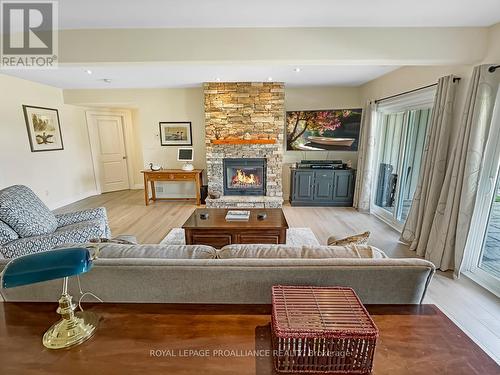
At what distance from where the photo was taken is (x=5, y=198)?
2.31 meters

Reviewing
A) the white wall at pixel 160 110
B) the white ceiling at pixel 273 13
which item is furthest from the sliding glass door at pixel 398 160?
the white wall at pixel 160 110

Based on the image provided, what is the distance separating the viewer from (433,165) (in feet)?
9.33

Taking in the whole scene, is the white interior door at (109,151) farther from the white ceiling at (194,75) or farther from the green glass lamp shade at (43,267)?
the green glass lamp shade at (43,267)

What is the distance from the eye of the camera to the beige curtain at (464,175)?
2295 millimetres

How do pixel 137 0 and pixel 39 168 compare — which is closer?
pixel 137 0

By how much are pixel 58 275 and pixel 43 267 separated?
2.1 inches

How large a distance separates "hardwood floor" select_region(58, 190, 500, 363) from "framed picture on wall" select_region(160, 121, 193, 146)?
1.42 metres

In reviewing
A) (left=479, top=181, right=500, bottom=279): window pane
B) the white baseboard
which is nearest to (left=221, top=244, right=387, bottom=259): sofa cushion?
(left=479, top=181, right=500, bottom=279): window pane

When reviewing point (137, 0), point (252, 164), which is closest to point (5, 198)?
point (137, 0)

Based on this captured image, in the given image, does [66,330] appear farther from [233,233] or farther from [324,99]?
[324,99]

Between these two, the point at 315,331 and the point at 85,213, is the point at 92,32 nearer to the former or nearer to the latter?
the point at 85,213

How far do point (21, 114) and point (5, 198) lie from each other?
9.93ft

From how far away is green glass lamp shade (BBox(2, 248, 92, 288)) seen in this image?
0.80 meters

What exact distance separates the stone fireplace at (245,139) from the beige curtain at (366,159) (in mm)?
1527
